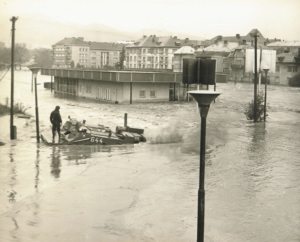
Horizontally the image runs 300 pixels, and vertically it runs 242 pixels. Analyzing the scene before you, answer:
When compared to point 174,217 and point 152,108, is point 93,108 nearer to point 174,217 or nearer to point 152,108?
point 152,108

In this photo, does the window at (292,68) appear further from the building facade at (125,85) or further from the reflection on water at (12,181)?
the reflection on water at (12,181)

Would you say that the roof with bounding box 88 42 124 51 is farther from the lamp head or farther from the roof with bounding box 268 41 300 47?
the lamp head

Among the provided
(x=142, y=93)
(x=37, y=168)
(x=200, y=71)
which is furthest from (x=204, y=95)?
(x=142, y=93)

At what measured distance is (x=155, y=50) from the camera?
101250mm

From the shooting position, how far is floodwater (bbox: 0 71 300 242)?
9039 mm

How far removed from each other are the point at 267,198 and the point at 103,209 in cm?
407

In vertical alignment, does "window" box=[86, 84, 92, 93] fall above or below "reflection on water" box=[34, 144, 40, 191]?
above

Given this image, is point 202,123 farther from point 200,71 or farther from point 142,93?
point 142,93

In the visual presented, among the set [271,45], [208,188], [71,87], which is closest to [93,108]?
[71,87]

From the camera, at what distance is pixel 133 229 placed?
913 centimetres

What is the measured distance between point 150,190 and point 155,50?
9067 centimetres

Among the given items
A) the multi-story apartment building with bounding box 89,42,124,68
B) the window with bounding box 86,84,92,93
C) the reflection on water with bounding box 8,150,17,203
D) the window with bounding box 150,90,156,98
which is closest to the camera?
the reflection on water with bounding box 8,150,17,203

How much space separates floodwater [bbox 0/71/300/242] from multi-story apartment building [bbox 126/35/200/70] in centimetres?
7731

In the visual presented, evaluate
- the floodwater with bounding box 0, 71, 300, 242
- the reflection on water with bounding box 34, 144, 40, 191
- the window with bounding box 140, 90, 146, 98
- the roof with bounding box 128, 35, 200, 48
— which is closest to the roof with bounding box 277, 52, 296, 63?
the window with bounding box 140, 90, 146, 98
